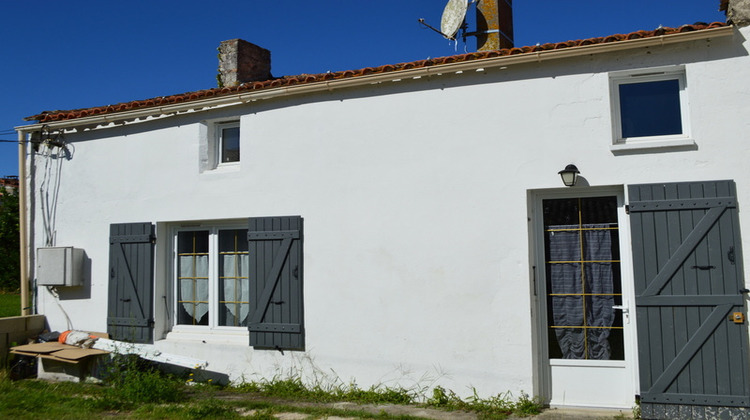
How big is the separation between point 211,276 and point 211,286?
0.13 meters

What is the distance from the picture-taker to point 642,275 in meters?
5.95

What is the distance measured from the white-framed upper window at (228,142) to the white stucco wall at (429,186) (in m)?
0.23

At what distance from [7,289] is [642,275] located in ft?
69.5

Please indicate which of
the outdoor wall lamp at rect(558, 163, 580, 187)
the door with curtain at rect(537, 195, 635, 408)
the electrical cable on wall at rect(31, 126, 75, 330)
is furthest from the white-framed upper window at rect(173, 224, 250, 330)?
the outdoor wall lamp at rect(558, 163, 580, 187)

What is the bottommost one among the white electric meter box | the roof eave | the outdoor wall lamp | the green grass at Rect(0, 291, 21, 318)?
the green grass at Rect(0, 291, 21, 318)

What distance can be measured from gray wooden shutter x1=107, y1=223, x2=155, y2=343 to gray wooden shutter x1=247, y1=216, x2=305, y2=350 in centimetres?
155

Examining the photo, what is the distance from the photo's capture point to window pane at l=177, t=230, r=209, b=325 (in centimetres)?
824

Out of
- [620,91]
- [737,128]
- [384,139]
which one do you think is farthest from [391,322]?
[737,128]

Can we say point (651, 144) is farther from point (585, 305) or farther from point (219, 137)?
point (219, 137)

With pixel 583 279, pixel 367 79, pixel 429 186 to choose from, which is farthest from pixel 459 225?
pixel 367 79

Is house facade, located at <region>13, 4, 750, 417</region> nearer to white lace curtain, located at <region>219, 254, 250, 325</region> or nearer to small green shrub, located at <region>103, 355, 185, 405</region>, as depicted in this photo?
white lace curtain, located at <region>219, 254, 250, 325</region>

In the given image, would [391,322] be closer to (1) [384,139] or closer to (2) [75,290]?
(1) [384,139]

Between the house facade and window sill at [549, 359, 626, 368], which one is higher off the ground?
the house facade

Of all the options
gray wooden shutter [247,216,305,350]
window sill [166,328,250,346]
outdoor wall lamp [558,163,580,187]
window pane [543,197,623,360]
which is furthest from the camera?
window sill [166,328,250,346]
